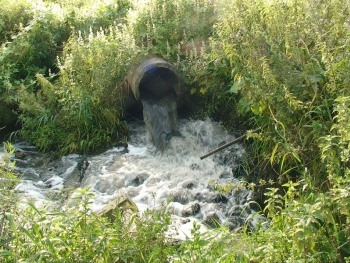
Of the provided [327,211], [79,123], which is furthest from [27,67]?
[327,211]

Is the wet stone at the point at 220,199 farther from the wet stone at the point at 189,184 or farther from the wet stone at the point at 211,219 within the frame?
the wet stone at the point at 189,184

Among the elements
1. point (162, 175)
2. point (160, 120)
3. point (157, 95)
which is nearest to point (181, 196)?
point (162, 175)

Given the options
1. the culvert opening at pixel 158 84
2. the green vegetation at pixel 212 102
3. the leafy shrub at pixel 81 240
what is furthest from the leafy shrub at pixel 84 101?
the leafy shrub at pixel 81 240

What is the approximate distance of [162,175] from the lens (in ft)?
20.3

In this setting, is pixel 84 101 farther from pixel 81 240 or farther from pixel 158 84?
pixel 81 240

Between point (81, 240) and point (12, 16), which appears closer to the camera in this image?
point (81, 240)

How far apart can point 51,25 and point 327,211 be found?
6.42 meters

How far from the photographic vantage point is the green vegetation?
3.40 m

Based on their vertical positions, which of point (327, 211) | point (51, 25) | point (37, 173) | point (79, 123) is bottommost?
point (37, 173)

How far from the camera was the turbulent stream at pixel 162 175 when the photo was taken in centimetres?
540

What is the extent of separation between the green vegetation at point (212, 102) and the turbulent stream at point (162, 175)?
247 mm

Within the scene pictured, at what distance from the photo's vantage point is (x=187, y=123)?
7.04m

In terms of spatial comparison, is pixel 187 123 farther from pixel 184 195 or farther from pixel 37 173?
pixel 37 173

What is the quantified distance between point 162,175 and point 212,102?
1.39m
